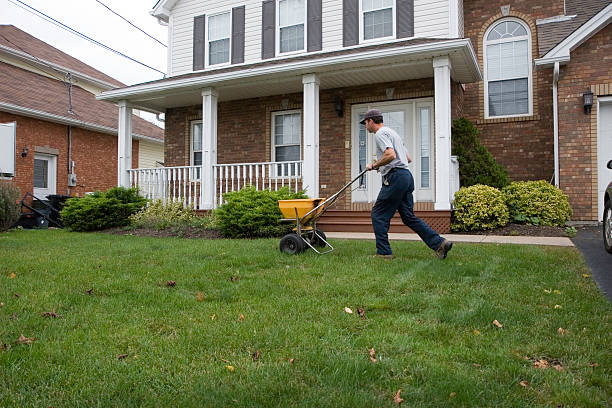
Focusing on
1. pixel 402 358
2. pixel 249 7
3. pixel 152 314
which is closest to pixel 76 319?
pixel 152 314

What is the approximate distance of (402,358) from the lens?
2.53 m

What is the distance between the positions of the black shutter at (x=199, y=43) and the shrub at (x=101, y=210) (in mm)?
4176

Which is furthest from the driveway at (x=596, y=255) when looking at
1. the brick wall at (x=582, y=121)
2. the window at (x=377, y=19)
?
the window at (x=377, y=19)

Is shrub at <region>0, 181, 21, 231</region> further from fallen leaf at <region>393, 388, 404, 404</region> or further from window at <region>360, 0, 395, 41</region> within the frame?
A: fallen leaf at <region>393, 388, 404, 404</region>

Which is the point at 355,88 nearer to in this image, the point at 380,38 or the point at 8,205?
the point at 380,38

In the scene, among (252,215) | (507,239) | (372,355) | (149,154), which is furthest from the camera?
(149,154)

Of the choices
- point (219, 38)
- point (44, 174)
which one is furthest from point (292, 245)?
point (44, 174)

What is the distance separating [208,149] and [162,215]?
1832 millimetres

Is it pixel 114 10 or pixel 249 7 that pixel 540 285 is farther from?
pixel 114 10

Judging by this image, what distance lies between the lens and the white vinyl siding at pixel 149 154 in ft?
67.6

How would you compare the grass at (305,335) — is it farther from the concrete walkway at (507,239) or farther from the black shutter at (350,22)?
the black shutter at (350,22)

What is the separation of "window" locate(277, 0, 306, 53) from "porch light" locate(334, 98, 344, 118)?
1.84 meters

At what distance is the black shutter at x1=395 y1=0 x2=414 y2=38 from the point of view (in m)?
11.0

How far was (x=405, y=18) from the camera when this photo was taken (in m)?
11.0
